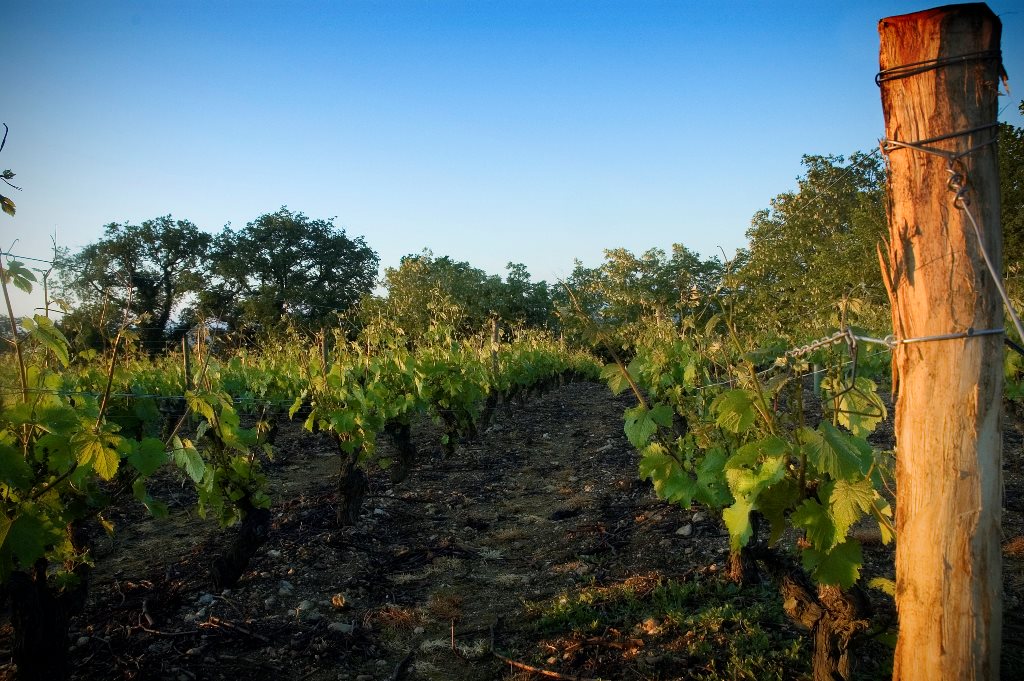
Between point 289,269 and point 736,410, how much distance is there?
4316cm

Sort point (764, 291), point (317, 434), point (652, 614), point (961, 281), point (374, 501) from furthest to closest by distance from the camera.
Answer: point (764, 291), point (317, 434), point (374, 501), point (652, 614), point (961, 281)

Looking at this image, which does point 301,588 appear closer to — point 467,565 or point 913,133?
point 467,565

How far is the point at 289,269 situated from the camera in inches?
1667

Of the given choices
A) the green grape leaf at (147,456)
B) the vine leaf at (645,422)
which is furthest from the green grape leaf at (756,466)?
the green grape leaf at (147,456)

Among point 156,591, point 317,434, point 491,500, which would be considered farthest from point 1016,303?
point 317,434

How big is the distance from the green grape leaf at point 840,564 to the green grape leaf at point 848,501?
15 centimetres

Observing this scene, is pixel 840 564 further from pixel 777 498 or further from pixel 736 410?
pixel 736 410

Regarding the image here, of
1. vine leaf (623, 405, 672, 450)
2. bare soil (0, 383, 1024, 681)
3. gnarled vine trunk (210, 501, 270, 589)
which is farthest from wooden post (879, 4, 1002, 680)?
gnarled vine trunk (210, 501, 270, 589)

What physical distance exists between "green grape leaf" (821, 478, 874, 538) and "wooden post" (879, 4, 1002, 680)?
1.08 feet

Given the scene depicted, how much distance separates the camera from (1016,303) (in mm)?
7379

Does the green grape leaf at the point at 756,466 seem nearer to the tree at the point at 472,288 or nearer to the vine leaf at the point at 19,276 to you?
the vine leaf at the point at 19,276

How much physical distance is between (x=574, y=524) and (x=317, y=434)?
19.6ft

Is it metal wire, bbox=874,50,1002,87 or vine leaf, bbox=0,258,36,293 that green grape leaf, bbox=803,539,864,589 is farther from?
vine leaf, bbox=0,258,36,293

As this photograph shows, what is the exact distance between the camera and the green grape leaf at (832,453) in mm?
2020
